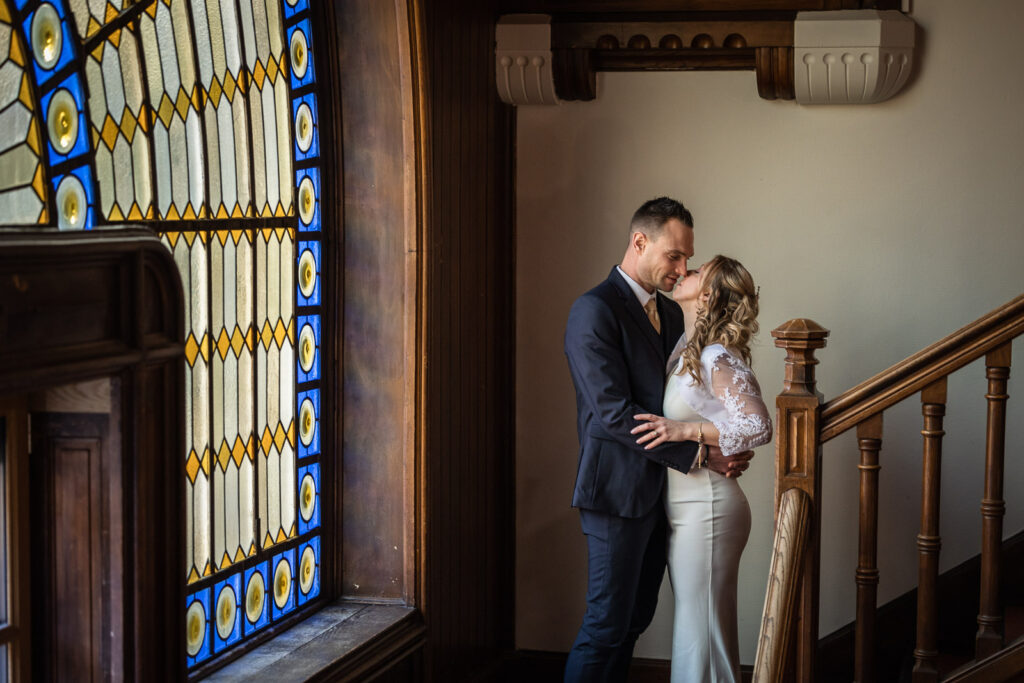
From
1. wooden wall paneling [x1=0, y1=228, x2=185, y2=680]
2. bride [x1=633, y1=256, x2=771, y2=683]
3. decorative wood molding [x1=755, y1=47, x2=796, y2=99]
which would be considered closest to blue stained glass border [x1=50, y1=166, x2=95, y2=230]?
wooden wall paneling [x1=0, y1=228, x2=185, y2=680]

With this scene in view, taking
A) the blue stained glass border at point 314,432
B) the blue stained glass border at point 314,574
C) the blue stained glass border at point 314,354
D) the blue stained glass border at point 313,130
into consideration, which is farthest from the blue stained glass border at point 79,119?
the blue stained glass border at point 314,574

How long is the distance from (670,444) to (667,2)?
1779 mm

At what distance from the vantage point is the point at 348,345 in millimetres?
3594

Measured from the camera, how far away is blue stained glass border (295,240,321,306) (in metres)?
3.41

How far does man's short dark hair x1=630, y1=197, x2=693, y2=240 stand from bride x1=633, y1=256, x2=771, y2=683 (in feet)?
0.68

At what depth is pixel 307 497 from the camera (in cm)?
349

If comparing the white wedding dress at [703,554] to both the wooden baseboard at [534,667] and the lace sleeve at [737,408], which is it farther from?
the wooden baseboard at [534,667]

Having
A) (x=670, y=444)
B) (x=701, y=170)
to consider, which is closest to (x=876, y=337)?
(x=701, y=170)

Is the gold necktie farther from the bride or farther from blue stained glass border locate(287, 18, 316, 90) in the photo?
blue stained glass border locate(287, 18, 316, 90)

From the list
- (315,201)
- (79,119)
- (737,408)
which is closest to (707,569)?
(737,408)

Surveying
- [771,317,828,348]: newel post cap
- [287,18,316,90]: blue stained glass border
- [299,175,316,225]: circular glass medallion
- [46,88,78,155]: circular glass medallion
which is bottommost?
[771,317,828,348]: newel post cap

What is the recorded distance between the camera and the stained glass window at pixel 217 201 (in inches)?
91.4

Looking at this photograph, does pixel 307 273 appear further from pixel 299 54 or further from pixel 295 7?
pixel 295 7

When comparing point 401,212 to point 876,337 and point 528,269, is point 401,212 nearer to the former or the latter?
point 528,269
